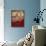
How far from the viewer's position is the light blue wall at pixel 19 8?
5793mm

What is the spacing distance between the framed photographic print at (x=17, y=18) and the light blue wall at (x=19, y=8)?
127 mm

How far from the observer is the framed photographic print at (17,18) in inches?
230

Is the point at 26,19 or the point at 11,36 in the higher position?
the point at 26,19

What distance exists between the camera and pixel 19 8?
5832 millimetres

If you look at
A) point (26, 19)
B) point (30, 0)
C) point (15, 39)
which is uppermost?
point (30, 0)

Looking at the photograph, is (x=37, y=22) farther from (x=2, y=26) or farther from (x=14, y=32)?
(x=2, y=26)

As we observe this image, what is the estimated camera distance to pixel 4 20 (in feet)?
19.0

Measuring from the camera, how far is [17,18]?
5.85 meters

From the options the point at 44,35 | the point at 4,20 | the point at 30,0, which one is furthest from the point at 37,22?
the point at 44,35

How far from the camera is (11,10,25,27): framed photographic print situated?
584 centimetres

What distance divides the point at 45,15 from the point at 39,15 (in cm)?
101

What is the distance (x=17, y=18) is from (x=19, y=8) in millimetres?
426

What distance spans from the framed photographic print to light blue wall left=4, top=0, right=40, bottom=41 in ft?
0.42

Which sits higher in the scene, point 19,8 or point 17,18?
point 19,8
